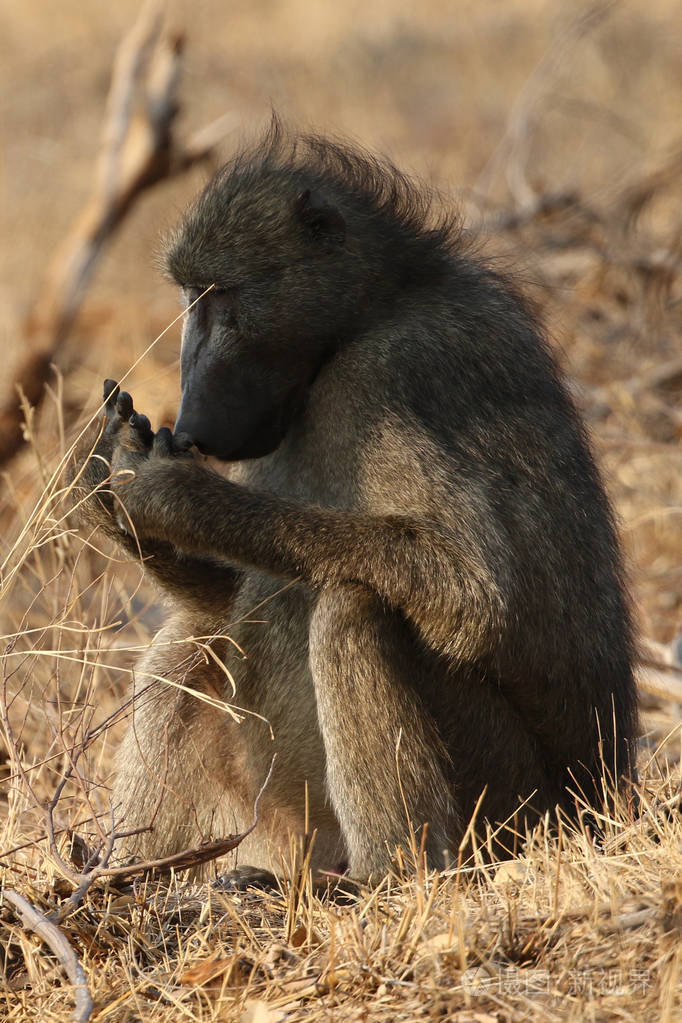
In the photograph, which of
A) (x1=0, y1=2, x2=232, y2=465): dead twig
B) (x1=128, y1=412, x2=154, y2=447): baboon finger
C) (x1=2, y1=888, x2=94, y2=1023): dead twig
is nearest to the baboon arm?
(x1=128, y1=412, x2=154, y2=447): baboon finger

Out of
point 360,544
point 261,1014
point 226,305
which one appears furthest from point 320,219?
point 261,1014

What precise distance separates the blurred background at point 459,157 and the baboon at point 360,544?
0.47m

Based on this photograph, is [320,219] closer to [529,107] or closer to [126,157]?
[126,157]

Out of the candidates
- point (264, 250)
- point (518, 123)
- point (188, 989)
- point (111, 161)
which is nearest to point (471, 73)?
point (518, 123)

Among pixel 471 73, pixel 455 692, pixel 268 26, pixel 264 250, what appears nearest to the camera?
pixel 455 692

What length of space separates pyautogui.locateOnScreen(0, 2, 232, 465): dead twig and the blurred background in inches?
4.8

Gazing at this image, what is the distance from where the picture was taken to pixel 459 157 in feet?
35.9

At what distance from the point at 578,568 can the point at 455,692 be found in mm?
407

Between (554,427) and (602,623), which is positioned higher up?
(554,427)

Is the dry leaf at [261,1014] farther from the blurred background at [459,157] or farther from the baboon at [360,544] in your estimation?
the blurred background at [459,157]

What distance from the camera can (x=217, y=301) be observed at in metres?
2.87

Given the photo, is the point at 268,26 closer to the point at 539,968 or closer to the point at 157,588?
the point at 157,588

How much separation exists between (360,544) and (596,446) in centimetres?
→ 182

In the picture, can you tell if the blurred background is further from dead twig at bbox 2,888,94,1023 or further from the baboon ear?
dead twig at bbox 2,888,94,1023
